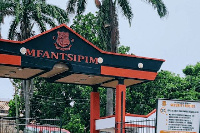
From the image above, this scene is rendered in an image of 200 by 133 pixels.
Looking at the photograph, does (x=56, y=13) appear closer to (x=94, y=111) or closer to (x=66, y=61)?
(x=94, y=111)

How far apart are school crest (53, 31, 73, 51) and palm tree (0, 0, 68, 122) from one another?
700 inches

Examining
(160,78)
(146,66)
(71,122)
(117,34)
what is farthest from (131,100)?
(146,66)

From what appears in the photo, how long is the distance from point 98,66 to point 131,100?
25402 millimetres

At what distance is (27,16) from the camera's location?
4288 cm

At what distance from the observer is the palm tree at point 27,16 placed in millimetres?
42297

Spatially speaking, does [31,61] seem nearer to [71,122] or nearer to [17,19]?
[17,19]

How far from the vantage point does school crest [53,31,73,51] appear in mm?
24156

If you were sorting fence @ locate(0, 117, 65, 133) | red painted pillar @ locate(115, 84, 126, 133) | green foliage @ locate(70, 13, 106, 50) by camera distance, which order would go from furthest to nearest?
green foliage @ locate(70, 13, 106, 50)
red painted pillar @ locate(115, 84, 126, 133)
fence @ locate(0, 117, 65, 133)

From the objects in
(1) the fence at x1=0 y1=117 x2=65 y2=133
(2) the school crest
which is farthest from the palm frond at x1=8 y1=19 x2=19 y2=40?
(2) the school crest

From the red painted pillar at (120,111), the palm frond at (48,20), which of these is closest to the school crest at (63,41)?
the red painted pillar at (120,111)

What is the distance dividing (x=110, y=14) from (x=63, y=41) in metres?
16.4

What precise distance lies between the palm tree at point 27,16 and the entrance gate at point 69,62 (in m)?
15.3

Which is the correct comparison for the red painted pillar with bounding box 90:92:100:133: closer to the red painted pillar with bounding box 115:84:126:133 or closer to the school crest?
the red painted pillar with bounding box 115:84:126:133

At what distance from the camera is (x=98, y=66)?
2539 cm
